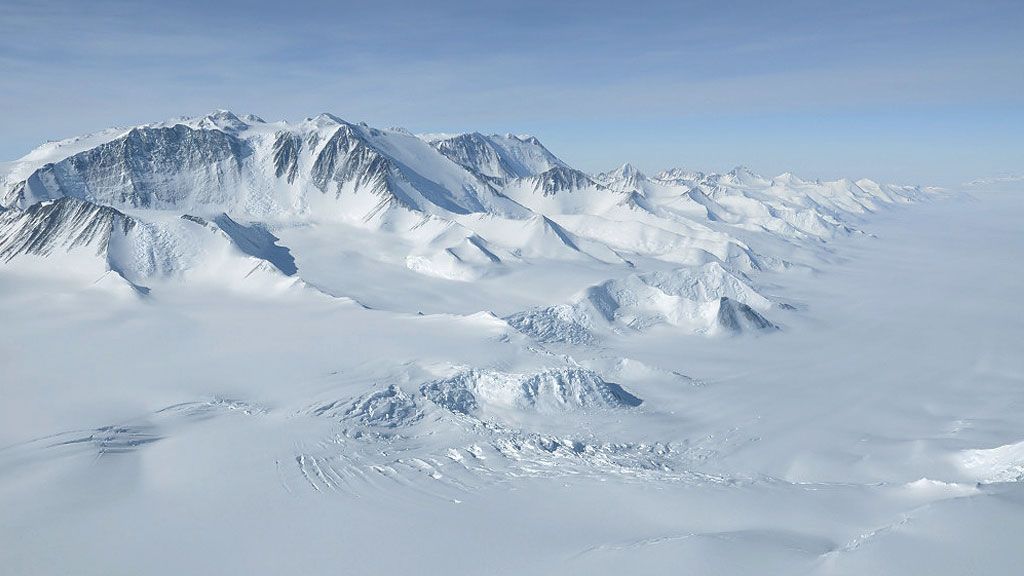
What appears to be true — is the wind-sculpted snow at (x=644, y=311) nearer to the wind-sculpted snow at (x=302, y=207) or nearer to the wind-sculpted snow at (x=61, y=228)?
the wind-sculpted snow at (x=302, y=207)

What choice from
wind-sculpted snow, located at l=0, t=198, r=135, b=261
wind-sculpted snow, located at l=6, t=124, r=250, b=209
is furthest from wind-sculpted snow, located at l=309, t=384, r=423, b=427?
wind-sculpted snow, located at l=6, t=124, r=250, b=209

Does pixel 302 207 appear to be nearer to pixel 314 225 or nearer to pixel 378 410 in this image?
pixel 314 225

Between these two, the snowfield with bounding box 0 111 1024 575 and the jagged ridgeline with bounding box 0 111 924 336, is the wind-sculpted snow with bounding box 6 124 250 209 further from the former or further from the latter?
the snowfield with bounding box 0 111 1024 575

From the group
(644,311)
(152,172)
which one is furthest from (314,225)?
(644,311)

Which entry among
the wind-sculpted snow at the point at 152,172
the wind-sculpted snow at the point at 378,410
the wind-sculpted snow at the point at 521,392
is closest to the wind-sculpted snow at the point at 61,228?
the wind-sculpted snow at the point at 152,172

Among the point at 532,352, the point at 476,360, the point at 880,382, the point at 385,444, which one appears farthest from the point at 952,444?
the point at 385,444

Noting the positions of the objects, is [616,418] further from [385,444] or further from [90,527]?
[90,527]
